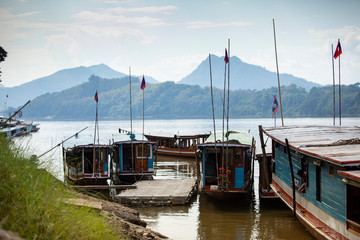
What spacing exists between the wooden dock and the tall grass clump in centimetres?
1075

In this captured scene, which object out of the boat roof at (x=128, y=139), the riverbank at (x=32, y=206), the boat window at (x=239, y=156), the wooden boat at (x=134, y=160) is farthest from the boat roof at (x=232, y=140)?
the riverbank at (x=32, y=206)

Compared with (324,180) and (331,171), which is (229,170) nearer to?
(324,180)

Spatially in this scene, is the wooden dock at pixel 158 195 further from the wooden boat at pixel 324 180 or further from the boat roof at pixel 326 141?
the boat roof at pixel 326 141

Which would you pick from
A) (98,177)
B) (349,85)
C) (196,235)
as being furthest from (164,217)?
(349,85)

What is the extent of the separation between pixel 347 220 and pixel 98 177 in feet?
47.7

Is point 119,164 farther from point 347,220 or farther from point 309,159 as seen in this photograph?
point 347,220

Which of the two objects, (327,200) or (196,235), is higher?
(327,200)

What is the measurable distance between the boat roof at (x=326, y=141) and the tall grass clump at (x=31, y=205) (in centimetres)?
564

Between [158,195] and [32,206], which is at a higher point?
[32,206]

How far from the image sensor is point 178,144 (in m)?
39.9

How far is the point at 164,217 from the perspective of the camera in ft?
52.3

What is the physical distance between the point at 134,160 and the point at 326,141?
13.1m

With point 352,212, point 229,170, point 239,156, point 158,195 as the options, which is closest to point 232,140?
point 239,156

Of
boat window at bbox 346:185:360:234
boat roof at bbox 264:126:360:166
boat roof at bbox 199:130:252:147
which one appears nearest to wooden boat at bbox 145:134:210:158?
boat roof at bbox 199:130:252:147
